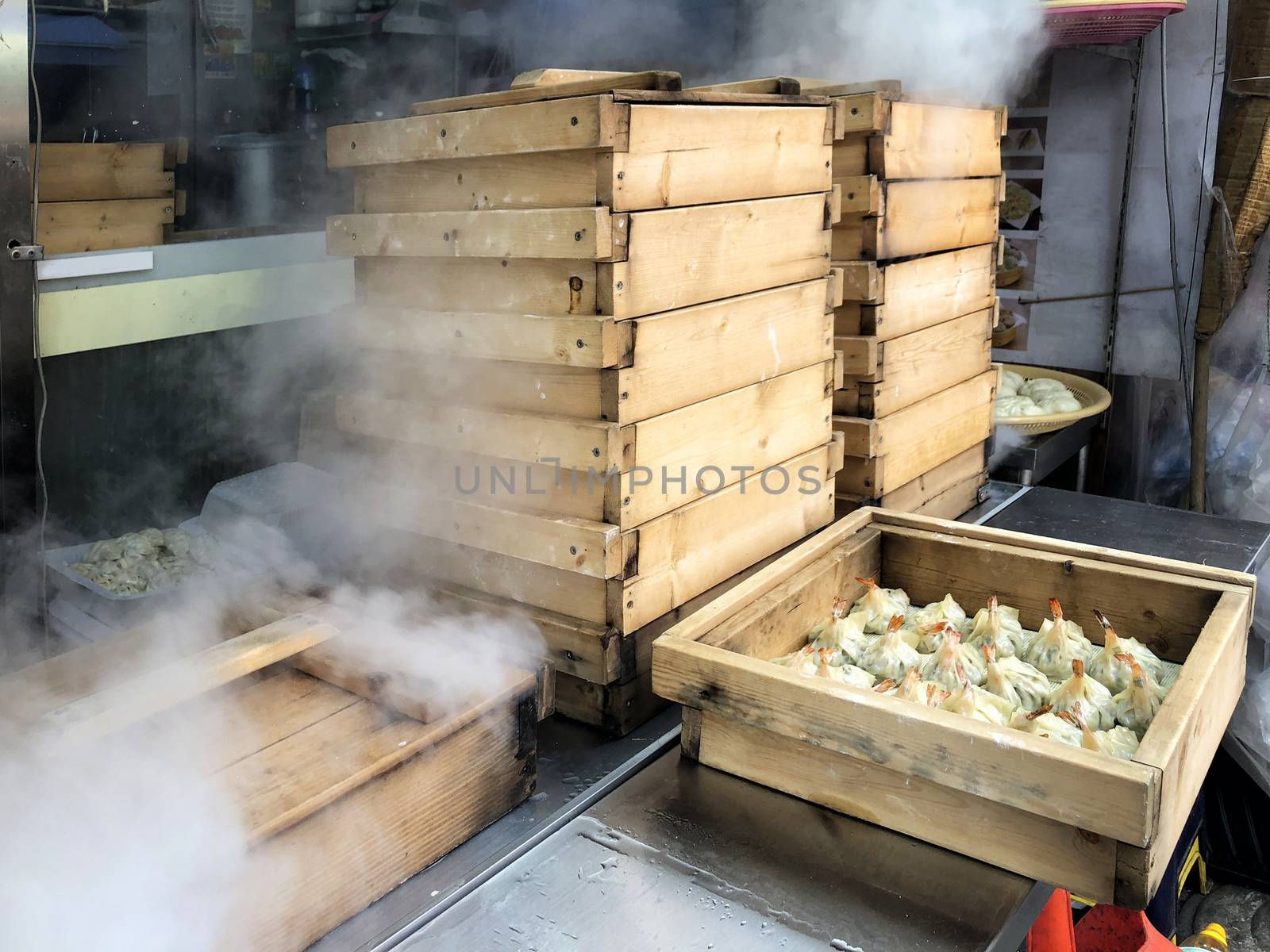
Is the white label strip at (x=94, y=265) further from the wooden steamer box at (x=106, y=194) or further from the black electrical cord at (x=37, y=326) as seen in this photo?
the wooden steamer box at (x=106, y=194)

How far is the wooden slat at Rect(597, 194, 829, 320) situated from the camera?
210 cm

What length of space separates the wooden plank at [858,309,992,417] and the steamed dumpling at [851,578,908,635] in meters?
0.64

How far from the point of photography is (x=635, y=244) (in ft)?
6.88

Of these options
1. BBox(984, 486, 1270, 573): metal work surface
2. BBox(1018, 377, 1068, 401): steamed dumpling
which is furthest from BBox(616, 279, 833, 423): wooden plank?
BBox(1018, 377, 1068, 401): steamed dumpling

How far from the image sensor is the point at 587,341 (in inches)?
81.7

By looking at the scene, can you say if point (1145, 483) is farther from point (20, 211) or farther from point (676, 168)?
point (20, 211)

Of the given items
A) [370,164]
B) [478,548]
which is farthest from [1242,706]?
[370,164]

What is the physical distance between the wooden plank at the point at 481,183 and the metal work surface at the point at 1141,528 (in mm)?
2114

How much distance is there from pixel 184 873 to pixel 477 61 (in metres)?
3.81

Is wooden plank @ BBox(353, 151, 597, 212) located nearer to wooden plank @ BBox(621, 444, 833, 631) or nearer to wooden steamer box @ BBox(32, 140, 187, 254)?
wooden plank @ BBox(621, 444, 833, 631)

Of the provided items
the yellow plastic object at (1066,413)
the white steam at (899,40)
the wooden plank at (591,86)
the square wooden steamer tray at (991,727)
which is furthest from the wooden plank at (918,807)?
the yellow plastic object at (1066,413)

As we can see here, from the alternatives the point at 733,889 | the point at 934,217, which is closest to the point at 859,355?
the point at 934,217

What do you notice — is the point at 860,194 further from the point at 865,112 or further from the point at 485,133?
the point at 485,133

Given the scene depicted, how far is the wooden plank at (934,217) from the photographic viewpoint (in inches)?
120
